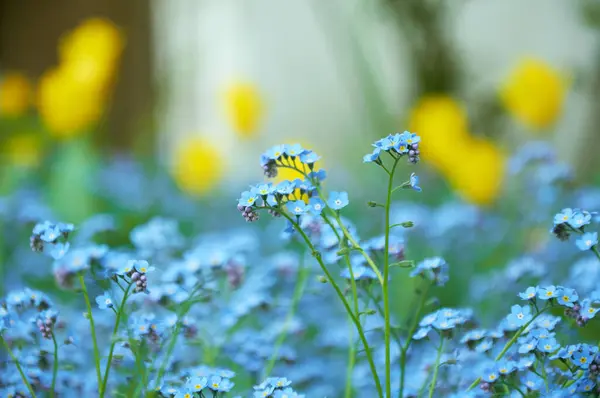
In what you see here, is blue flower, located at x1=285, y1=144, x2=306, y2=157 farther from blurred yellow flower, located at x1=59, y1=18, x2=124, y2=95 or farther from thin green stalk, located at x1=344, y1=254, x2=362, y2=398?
blurred yellow flower, located at x1=59, y1=18, x2=124, y2=95

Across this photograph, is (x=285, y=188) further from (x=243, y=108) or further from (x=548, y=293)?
(x=243, y=108)

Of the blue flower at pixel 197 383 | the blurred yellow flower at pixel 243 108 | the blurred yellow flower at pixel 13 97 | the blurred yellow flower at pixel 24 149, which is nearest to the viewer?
the blue flower at pixel 197 383

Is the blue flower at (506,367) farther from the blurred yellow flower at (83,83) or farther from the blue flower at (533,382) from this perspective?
the blurred yellow flower at (83,83)

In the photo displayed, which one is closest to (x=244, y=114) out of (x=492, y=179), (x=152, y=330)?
(x=492, y=179)

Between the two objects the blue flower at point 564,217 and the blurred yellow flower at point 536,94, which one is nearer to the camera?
the blue flower at point 564,217

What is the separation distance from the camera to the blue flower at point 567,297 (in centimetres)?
76

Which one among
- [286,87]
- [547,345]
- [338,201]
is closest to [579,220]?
[547,345]

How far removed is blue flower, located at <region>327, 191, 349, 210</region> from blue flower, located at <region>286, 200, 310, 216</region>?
0.10ft

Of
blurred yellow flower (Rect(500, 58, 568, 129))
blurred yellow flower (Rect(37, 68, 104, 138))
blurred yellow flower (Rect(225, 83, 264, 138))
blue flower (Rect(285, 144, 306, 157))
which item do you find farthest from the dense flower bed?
blurred yellow flower (Rect(225, 83, 264, 138))

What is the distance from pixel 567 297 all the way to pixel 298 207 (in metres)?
0.28

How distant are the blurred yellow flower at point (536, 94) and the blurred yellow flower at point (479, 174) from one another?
14cm

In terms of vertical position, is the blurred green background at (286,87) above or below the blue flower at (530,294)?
above

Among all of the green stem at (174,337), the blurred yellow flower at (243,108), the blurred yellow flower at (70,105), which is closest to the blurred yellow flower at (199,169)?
the blurred yellow flower at (243,108)

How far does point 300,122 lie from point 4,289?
2.64 metres
